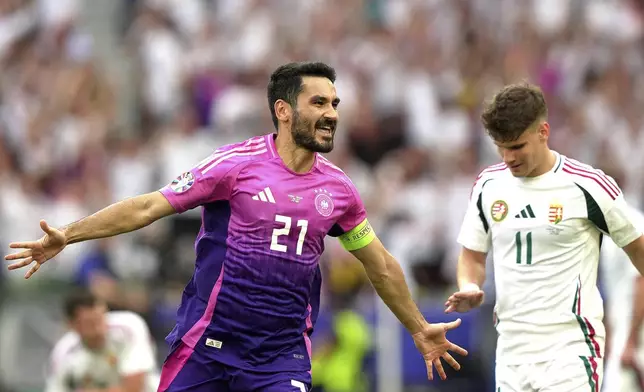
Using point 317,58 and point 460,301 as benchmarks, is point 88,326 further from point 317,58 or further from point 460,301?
point 317,58

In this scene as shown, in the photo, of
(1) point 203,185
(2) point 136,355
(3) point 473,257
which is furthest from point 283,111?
(2) point 136,355

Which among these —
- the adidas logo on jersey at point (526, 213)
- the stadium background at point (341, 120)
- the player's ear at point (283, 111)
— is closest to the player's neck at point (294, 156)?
the player's ear at point (283, 111)

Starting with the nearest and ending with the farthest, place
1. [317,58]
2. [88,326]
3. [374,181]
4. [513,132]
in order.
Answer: [513,132] → [88,326] → [374,181] → [317,58]

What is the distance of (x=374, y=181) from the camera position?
16.0 m

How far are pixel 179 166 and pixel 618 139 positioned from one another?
5396 mm

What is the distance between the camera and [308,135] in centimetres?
785

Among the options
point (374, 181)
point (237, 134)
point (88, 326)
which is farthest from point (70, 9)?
point (88, 326)

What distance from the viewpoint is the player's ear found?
7965 millimetres

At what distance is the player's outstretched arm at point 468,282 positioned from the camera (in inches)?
313

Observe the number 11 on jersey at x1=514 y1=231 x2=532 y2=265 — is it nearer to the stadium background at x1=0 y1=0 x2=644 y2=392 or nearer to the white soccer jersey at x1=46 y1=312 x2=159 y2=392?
the white soccer jersey at x1=46 y1=312 x2=159 y2=392

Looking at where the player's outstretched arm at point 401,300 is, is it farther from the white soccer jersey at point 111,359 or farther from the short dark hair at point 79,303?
the short dark hair at point 79,303

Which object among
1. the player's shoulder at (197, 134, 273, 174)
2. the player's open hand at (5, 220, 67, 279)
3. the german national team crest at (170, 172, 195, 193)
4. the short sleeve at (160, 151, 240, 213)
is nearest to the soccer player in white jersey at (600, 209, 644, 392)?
the player's shoulder at (197, 134, 273, 174)

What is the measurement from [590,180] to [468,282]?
3.15 feet

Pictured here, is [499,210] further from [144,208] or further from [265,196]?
[144,208]
